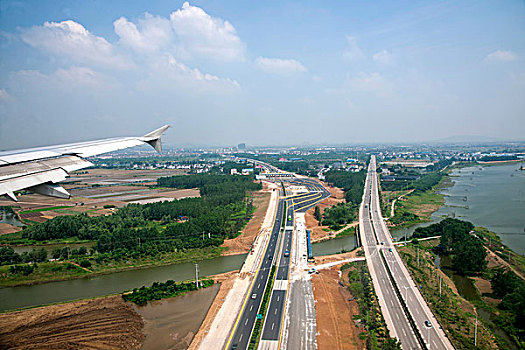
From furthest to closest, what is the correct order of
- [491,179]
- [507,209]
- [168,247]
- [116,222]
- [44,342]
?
[491,179], [507,209], [116,222], [168,247], [44,342]

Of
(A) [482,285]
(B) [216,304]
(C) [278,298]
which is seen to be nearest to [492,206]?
(A) [482,285]

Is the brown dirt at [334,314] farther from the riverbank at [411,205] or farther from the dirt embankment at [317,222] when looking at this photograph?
the riverbank at [411,205]

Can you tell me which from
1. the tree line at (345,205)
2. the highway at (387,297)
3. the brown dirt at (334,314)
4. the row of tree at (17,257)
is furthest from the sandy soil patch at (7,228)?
the highway at (387,297)

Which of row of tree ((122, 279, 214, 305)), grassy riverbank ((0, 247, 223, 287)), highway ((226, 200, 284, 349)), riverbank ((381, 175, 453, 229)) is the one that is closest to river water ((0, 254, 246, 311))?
grassy riverbank ((0, 247, 223, 287))

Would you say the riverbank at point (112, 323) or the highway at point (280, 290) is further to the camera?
the highway at point (280, 290)

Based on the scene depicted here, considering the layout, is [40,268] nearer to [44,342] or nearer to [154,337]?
[44,342]

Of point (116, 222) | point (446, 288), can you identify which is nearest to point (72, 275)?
point (116, 222)
